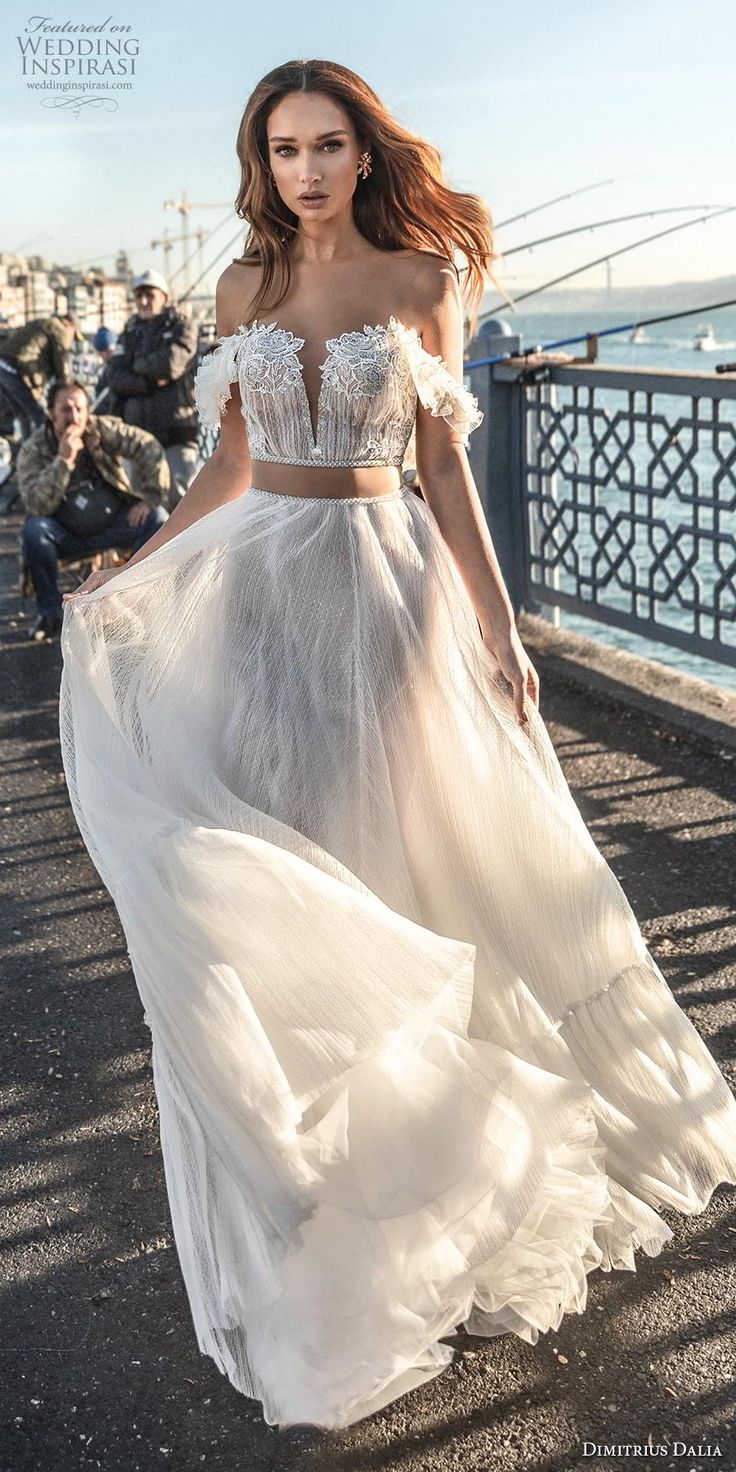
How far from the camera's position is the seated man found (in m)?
8.32

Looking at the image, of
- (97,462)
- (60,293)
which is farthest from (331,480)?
(60,293)

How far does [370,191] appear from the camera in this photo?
9.48ft

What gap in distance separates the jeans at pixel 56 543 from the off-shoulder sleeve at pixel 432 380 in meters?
5.68

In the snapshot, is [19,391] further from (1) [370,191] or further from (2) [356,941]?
(2) [356,941]

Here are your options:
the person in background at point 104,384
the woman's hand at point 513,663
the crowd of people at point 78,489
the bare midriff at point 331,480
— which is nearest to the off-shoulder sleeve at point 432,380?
the bare midriff at point 331,480

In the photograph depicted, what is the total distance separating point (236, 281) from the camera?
299 centimetres

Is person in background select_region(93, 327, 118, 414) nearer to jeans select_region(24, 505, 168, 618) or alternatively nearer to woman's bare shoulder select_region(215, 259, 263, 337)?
jeans select_region(24, 505, 168, 618)

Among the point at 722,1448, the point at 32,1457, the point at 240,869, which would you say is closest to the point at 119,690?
the point at 240,869

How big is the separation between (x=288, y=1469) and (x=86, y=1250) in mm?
796

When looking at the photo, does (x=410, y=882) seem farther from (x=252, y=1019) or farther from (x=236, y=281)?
(x=236, y=281)

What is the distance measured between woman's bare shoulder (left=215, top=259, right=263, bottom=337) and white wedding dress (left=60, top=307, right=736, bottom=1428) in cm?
7

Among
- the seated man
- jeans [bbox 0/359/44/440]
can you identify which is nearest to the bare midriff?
the seated man

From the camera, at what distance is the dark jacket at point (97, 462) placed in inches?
328

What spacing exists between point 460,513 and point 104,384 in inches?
325
